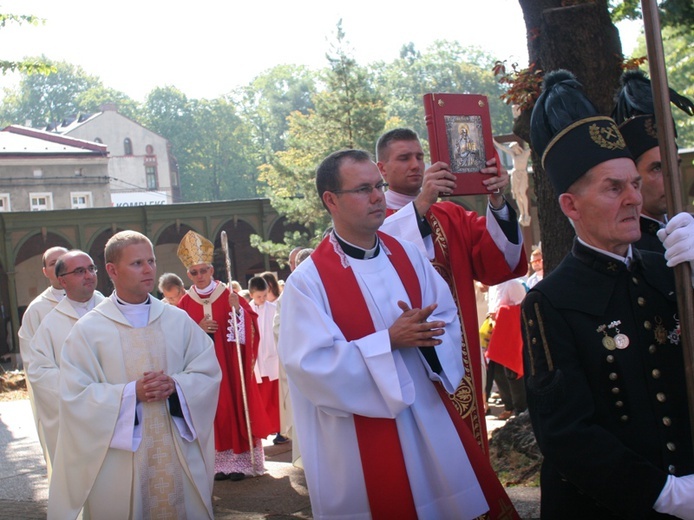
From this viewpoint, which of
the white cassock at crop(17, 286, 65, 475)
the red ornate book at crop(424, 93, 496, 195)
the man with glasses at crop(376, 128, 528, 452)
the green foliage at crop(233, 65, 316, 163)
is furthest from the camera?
the green foliage at crop(233, 65, 316, 163)

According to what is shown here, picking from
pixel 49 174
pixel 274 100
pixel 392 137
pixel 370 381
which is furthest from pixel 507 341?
pixel 274 100

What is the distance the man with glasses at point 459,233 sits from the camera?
450 centimetres

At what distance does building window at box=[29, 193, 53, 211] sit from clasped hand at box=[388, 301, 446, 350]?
46952 mm

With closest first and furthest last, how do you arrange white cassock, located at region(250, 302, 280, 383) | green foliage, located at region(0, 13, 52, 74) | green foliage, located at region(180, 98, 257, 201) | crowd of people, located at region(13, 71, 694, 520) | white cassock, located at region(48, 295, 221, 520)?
crowd of people, located at region(13, 71, 694, 520) < white cassock, located at region(48, 295, 221, 520) < white cassock, located at region(250, 302, 280, 383) < green foliage, located at region(0, 13, 52, 74) < green foliage, located at region(180, 98, 257, 201)

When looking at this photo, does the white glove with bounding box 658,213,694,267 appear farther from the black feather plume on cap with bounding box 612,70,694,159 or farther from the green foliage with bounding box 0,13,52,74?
the green foliage with bounding box 0,13,52,74

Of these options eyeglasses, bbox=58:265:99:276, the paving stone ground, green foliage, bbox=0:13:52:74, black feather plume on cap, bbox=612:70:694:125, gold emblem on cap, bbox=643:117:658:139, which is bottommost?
the paving stone ground

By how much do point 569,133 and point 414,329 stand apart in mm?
1080

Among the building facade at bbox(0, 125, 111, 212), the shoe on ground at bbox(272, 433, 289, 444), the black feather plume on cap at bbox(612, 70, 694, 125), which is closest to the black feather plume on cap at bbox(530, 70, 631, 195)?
the black feather plume on cap at bbox(612, 70, 694, 125)

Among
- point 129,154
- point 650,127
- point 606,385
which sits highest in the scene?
point 129,154

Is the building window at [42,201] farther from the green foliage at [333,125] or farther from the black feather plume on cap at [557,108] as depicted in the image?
the black feather plume on cap at [557,108]

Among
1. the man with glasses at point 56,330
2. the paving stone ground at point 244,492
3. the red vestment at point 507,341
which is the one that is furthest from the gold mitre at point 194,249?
the red vestment at point 507,341

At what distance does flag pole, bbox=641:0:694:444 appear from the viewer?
259cm

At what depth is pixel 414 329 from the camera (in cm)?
359

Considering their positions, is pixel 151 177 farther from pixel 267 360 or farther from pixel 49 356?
pixel 49 356
